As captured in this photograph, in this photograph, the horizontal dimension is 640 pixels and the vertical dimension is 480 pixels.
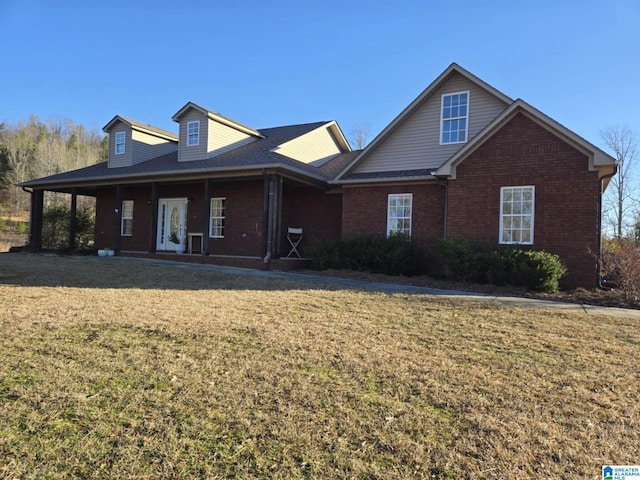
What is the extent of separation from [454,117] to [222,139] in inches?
375

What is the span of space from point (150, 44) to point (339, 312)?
528 inches

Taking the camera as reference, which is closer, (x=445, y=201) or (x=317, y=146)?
(x=445, y=201)

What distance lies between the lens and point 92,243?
23.3 meters

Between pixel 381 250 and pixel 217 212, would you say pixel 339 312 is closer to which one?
pixel 381 250

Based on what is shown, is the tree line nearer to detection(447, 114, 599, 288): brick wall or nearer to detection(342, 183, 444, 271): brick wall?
detection(342, 183, 444, 271): brick wall

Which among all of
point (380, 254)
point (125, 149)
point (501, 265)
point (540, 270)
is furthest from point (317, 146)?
point (540, 270)

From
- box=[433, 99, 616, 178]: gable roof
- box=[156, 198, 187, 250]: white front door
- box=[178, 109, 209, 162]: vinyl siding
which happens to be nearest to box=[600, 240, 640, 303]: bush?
box=[433, 99, 616, 178]: gable roof

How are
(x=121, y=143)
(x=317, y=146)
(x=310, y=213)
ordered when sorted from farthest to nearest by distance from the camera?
(x=121, y=143) < (x=317, y=146) < (x=310, y=213)

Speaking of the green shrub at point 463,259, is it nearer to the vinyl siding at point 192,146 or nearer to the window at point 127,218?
the vinyl siding at point 192,146

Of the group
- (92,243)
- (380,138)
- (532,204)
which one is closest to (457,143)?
Result: (380,138)

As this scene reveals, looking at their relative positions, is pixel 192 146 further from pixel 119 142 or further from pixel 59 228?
pixel 59 228

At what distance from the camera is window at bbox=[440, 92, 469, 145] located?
45.6ft

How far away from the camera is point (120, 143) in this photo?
786 inches

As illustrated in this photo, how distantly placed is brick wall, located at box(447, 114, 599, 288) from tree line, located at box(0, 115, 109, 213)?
36542 mm
